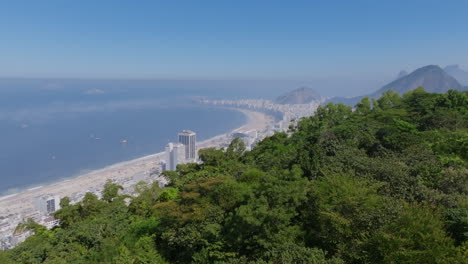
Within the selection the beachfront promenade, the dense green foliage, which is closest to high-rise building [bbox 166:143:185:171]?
the beachfront promenade

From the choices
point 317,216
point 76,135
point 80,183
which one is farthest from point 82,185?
point 317,216

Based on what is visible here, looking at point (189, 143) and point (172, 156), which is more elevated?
point (189, 143)

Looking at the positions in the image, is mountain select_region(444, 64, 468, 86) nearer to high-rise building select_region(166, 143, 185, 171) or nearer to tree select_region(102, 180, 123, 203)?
high-rise building select_region(166, 143, 185, 171)

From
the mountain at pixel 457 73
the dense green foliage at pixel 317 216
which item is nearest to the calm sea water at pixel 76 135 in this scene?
the dense green foliage at pixel 317 216

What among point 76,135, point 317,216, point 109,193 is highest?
point 317,216

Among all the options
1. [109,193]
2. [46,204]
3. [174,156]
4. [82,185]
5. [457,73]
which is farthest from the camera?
[457,73]

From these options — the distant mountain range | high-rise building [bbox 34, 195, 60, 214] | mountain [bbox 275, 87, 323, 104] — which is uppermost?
the distant mountain range

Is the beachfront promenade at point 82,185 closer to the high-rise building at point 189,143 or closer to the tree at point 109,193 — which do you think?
the high-rise building at point 189,143

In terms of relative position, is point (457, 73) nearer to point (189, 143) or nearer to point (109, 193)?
point (189, 143)

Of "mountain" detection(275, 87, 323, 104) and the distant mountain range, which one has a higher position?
the distant mountain range
